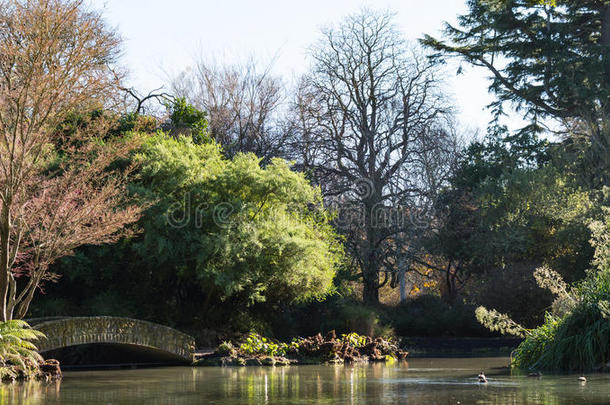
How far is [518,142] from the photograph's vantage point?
3294 cm

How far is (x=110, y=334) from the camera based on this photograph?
1762 cm

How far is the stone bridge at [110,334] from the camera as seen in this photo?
1650 centimetres

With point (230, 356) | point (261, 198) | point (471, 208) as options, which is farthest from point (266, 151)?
point (230, 356)

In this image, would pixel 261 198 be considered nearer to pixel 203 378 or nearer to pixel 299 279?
pixel 299 279

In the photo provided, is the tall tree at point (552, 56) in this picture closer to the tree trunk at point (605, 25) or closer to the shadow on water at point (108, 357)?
the tree trunk at point (605, 25)

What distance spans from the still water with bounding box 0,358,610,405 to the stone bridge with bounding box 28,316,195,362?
754 millimetres

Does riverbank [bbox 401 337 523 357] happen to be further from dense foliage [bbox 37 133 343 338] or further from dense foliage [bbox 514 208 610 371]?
dense foliage [bbox 514 208 610 371]

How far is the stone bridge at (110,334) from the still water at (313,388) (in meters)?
0.75

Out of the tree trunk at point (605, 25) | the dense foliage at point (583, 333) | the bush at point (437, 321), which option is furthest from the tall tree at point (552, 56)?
the dense foliage at point (583, 333)

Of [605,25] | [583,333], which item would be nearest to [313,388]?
[583,333]

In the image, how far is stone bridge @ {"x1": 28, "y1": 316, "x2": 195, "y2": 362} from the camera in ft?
54.1

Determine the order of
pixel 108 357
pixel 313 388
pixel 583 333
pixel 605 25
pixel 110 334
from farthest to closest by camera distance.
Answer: pixel 605 25 < pixel 108 357 < pixel 110 334 < pixel 583 333 < pixel 313 388

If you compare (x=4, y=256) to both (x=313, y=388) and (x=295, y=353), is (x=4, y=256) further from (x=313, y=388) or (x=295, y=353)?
(x=295, y=353)

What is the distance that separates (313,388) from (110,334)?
655 centimetres
